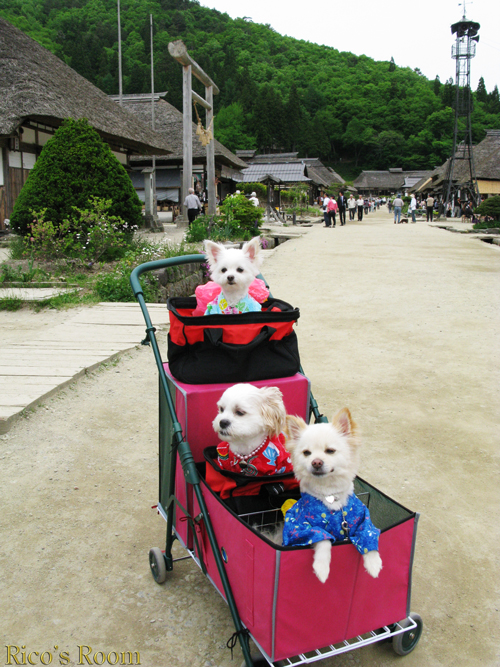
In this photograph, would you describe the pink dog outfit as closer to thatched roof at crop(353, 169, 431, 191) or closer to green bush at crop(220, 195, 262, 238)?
green bush at crop(220, 195, 262, 238)

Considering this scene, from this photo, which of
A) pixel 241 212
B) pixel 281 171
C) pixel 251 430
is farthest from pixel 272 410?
pixel 281 171

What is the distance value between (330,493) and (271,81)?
87.9 metres

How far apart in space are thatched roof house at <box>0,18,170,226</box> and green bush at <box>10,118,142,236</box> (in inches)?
107

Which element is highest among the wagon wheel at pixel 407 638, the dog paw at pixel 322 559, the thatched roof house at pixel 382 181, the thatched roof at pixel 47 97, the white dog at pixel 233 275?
the thatched roof house at pixel 382 181

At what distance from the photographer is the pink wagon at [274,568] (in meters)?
1.73

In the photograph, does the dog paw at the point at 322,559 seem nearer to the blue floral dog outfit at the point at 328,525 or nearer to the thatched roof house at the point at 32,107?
the blue floral dog outfit at the point at 328,525

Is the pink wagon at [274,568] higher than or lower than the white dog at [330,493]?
lower

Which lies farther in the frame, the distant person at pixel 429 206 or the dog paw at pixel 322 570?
the distant person at pixel 429 206

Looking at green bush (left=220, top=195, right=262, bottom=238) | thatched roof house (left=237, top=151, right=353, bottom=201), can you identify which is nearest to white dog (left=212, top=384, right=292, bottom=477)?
green bush (left=220, top=195, right=262, bottom=238)

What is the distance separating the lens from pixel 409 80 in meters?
104

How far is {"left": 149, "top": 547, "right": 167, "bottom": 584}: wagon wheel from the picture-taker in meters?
2.39

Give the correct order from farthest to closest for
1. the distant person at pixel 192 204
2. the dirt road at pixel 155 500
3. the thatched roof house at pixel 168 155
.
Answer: the thatched roof house at pixel 168 155
the distant person at pixel 192 204
the dirt road at pixel 155 500

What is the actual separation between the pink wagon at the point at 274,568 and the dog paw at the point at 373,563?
1.7 inches

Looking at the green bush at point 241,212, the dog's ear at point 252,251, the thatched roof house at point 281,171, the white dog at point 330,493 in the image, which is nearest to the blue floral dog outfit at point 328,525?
the white dog at point 330,493
